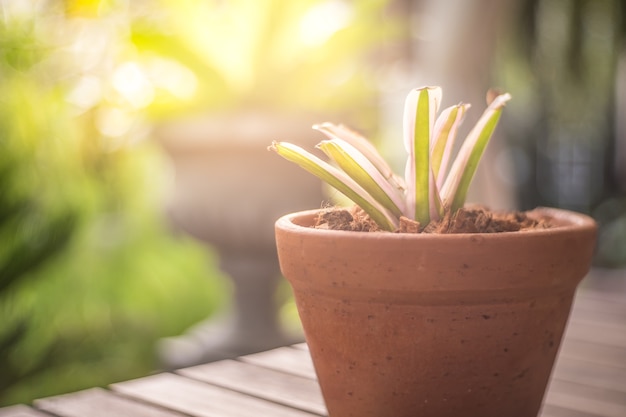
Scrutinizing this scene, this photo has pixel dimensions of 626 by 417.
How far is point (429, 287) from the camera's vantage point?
72cm

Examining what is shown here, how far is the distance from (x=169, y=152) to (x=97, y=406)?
207 centimetres

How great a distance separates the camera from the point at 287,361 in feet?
3.88

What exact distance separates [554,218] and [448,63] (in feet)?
6.61

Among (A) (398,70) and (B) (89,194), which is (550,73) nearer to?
(A) (398,70)

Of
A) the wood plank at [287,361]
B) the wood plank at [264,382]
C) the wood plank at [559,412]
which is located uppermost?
the wood plank at [559,412]

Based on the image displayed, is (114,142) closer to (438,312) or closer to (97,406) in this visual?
(97,406)

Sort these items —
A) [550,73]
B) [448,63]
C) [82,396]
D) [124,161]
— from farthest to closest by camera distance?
[550,73]
[124,161]
[448,63]
[82,396]

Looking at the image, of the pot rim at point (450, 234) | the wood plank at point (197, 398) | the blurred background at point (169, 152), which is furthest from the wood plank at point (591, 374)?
the blurred background at point (169, 152)

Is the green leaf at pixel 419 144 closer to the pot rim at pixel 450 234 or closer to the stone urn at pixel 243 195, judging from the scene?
the pot rim at pixel 450 234

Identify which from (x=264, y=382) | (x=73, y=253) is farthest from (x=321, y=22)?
(x=264, y=382)

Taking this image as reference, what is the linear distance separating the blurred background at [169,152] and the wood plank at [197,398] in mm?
1488

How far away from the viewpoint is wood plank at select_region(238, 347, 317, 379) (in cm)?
113

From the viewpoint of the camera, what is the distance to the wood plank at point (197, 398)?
0.95 metres

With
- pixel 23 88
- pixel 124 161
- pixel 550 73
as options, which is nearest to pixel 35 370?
pixel 23 88
